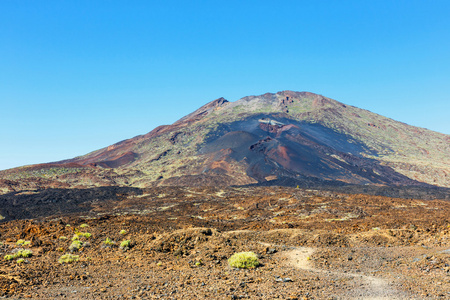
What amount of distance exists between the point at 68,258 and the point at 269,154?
9056 cm

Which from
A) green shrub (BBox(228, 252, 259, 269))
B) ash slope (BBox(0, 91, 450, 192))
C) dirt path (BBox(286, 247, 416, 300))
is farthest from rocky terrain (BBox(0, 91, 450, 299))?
ash slope (BBox(0, 91, 450, 192))

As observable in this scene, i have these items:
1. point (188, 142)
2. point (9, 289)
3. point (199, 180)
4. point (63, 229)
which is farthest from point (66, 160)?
point (9, 289)

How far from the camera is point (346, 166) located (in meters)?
103

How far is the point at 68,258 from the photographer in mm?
15391

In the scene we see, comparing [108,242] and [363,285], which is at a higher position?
[108,242]

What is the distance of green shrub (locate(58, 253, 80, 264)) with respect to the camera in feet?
50.0

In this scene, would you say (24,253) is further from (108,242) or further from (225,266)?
(225,266)

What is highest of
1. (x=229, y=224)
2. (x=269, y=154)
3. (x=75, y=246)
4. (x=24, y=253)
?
(x=269, y=154)

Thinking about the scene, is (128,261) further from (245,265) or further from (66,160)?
(66,160)

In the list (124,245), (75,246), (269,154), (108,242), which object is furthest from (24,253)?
(269,154)

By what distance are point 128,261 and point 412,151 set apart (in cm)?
15657

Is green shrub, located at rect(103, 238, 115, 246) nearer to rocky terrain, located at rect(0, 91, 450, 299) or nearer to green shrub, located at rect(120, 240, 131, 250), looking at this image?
rocky terrain, located at rect(0, 91, 450, 299)

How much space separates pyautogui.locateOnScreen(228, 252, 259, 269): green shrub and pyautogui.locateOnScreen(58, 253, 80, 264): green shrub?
6.86 meters

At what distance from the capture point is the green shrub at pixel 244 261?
47.0ft
